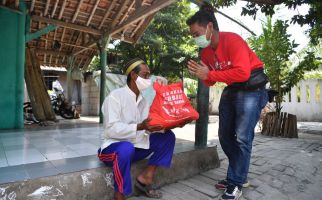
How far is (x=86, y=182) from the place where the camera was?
97.3 inches

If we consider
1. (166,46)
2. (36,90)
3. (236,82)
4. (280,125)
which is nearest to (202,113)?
(236,82)

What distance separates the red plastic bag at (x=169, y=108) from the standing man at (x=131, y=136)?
8 centimetres

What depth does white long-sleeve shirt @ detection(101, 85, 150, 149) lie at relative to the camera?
7.72 feet

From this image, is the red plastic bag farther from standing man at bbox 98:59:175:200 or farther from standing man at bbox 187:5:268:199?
standing man at bbox 187:5:268:199

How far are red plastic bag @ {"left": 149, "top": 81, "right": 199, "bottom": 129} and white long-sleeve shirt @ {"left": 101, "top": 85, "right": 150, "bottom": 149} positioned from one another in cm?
21

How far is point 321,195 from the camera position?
9.80 feet

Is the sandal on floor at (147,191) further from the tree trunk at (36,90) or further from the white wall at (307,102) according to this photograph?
the white wall at (307,102)

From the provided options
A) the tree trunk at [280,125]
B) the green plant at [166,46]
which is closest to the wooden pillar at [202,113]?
the tree trunk at [280,125]

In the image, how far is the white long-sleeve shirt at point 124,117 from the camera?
92.6 inches

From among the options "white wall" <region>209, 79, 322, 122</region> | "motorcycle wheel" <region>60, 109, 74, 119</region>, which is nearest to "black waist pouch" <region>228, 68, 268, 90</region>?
"motorcycle wheel" <region>60, 109, 74, 119</region>

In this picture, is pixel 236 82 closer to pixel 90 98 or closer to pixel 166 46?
pixel 166 46

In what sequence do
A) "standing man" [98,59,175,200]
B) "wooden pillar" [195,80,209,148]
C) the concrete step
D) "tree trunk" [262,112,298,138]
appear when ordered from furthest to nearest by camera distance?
"tree trunk" [262,112,298,138] → "wooden pillar" [195,80,209,148] → "standing man" [98,59,175,200] → the concrete step

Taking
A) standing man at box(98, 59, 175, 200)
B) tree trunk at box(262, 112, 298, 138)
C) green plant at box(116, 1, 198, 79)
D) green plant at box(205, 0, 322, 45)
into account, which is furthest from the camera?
green plant at box(116, 1, 198, 79)

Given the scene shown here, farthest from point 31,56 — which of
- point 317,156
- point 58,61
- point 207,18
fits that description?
point 317,156
